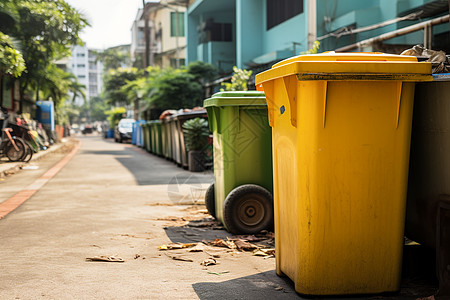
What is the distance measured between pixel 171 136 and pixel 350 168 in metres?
12.7

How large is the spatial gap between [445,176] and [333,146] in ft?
2.51

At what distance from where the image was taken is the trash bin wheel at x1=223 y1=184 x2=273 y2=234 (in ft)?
18.1

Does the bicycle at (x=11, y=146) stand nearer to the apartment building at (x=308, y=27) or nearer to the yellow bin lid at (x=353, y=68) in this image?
the apartment building at (x=308, y=27)

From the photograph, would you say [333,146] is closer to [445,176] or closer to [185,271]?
[445,176]

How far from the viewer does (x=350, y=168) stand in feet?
11.3

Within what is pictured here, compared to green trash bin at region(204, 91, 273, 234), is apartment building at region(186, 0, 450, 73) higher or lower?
higher

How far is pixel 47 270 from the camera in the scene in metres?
4.18

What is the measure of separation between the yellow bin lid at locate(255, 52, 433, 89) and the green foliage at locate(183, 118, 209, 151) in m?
9.52

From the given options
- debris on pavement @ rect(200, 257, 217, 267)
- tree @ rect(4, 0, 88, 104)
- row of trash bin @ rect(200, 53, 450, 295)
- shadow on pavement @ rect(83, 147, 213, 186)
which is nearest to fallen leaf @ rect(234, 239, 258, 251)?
debris on pavement @ rect(200, 257, 217, 267)

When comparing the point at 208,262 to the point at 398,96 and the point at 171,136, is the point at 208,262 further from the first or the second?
the point at 171,136

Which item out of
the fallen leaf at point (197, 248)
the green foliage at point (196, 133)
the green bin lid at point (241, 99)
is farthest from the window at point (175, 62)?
the fallen leaf at point (197, 248)

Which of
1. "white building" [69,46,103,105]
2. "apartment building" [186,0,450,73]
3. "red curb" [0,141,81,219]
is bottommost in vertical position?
"red curb" [0,141,81,219]

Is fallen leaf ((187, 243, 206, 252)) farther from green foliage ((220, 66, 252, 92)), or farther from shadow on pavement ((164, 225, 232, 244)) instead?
green foliage ((220, 66, 252, 92))

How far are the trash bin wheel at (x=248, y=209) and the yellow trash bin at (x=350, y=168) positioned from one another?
77.9 inches
